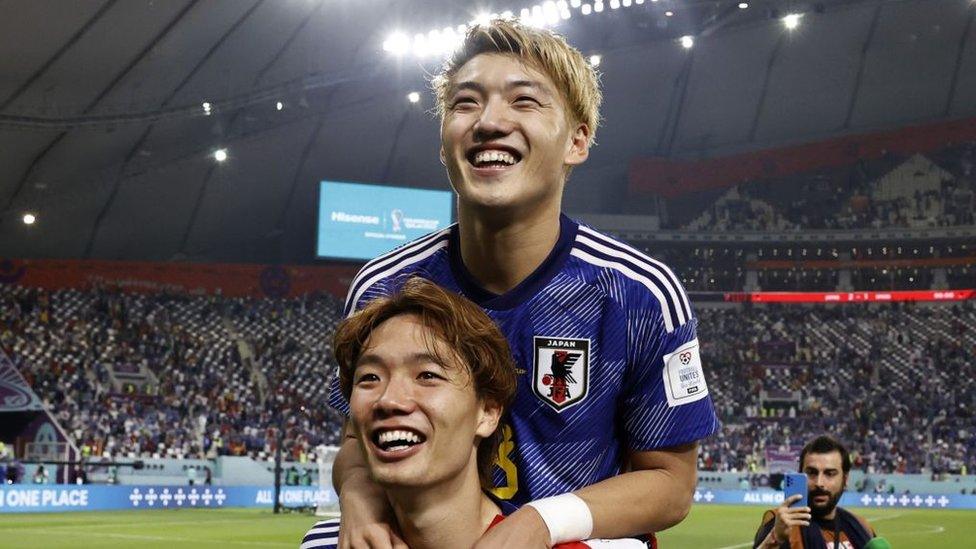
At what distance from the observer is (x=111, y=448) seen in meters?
36.2

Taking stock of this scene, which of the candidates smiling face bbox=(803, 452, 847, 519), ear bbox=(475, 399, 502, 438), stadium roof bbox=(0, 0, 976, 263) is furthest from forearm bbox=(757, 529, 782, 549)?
stadium roof bbox=(0, 0, 976, 263)

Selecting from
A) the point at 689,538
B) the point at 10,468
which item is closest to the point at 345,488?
the point at 689,538

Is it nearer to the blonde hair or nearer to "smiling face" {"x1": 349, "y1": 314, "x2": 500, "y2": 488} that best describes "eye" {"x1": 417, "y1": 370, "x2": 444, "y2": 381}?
"smiling face" {"x1": 349, "y1": 314, "x2": 500, "y2": 488}

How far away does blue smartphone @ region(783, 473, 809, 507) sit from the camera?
6.17 metres

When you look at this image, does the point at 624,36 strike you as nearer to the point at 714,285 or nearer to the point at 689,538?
the point at 689,538

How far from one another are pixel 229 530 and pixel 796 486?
1941 centimetres

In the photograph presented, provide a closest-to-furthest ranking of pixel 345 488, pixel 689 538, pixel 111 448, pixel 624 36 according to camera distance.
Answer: pixel 345 488
pixel 689 538
pixel 111 448
pixel 624 36

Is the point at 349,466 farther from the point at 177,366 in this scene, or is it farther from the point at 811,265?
the point at 811,265

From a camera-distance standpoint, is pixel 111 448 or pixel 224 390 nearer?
pixel 111 448

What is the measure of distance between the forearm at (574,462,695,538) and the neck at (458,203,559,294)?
0.72 meters

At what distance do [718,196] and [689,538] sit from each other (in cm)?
4261

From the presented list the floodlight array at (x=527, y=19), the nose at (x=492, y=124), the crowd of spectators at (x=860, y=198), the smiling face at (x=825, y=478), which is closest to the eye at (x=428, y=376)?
the nose at (x=492, y=124)

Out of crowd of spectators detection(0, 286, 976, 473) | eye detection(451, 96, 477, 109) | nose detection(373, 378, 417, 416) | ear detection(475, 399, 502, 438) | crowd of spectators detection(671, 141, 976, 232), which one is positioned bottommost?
ear detection(475, 399, 502, 438)

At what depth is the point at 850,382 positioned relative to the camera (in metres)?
53.6
